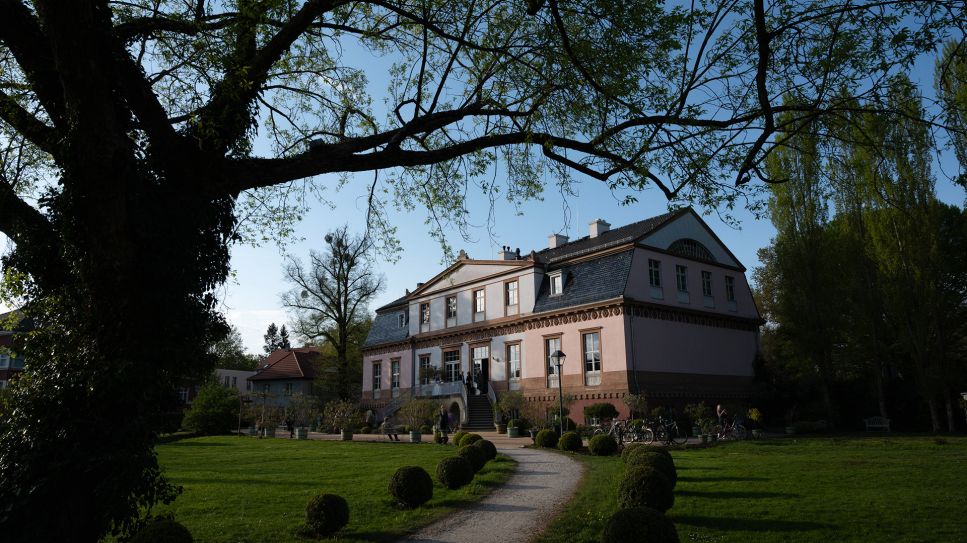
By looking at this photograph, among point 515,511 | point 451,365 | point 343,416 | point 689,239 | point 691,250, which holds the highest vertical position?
point 689,239

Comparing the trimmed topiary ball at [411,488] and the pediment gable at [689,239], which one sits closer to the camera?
the trimmed topiary ball at [411,488]

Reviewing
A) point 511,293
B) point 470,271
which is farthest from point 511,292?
point 470,271

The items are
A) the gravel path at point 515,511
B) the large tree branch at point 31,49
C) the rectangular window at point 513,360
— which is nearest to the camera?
the large tree branch at point 31,49

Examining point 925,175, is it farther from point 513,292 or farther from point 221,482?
point 221,482

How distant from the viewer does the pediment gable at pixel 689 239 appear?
30875 mm

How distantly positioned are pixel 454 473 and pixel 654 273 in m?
20.1

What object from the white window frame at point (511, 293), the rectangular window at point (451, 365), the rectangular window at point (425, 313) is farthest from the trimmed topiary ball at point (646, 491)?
the rectangular window at point (425, 313)

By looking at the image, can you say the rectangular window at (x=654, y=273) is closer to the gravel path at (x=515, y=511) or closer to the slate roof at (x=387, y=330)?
the gravel path at (x=515, y=511)

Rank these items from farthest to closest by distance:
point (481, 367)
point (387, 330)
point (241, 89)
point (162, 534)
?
point (387, 330) → point (481, 367) → point (241, 89) → point (162, 534)

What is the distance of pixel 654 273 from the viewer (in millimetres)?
30391

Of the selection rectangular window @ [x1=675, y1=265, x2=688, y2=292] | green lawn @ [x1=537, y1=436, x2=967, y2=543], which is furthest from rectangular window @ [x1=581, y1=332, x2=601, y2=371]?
green lawn @ [x1=537, y1=436, x2=967, y2=543]

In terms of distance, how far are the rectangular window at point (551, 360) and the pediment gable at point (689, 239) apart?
6.53m

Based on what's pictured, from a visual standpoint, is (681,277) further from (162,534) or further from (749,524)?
(162,534)

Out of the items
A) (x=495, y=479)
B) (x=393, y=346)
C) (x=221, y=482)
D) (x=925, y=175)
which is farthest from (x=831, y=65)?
(x=393, y=346)
